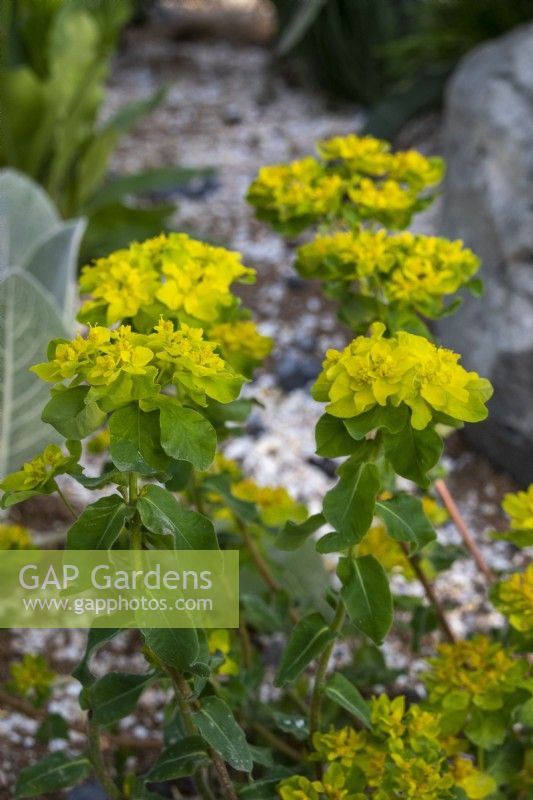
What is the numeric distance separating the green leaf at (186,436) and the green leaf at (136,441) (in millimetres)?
18

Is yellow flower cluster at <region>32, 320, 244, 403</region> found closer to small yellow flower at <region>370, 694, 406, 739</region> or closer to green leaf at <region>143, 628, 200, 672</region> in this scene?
green leaf at <region>143, 628, 200, 672</region>

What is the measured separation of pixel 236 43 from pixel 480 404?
14.6 ft

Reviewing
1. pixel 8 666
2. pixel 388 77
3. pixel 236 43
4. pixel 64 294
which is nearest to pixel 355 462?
pixel 8 666

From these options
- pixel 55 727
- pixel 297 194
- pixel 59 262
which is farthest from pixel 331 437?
pixel 59 262

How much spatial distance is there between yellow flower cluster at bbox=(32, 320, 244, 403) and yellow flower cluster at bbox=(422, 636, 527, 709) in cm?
45

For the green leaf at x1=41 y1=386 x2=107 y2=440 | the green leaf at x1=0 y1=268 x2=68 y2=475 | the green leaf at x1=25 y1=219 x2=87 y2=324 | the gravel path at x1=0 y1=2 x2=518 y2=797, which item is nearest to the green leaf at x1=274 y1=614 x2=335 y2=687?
the green leaf at x1=41 y1=386 x2=107 y2=440

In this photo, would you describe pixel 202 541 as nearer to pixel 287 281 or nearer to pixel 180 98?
pixel 287 281

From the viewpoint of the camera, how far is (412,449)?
916 mm

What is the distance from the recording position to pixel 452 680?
1147 millimetres

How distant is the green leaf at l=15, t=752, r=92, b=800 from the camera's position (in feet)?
3.72

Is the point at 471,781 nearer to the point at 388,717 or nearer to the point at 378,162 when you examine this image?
the point at 388,717

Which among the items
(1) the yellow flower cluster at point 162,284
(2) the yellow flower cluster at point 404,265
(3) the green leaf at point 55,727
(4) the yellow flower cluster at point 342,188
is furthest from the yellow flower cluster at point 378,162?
(3) the green leaf at point 55,727

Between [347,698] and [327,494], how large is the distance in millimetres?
264

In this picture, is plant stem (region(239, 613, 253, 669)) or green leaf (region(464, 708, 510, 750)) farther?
plant stem (region(239, 613, 253, 669))
